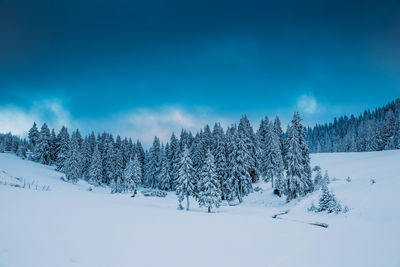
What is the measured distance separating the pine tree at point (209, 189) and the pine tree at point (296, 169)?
1076 centimetres

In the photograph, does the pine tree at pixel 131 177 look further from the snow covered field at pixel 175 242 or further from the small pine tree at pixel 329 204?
the small pine tree at pixel 329 204

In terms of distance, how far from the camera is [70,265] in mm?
6191

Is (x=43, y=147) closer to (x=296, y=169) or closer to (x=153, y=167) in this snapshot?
(x=153, y=167)

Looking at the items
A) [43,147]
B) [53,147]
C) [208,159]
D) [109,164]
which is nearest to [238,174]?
[208,159]

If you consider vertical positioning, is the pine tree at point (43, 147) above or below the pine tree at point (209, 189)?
above

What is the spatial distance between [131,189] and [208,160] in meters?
29.2

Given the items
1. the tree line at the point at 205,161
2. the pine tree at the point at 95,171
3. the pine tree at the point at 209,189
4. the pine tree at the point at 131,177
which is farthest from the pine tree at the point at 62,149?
the pine tree at the point at 209,189

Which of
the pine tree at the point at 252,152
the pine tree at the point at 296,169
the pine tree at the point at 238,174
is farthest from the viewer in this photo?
the pine tree at the point at 252,152

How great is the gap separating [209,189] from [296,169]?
13446 millimetres

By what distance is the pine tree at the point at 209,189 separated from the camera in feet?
100

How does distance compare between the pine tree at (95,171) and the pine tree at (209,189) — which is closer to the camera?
the pine tree at (209,189)

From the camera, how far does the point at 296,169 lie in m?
31.1

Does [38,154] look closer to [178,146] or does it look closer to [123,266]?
[178,146]

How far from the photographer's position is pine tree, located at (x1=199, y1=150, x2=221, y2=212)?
30.5 meters
